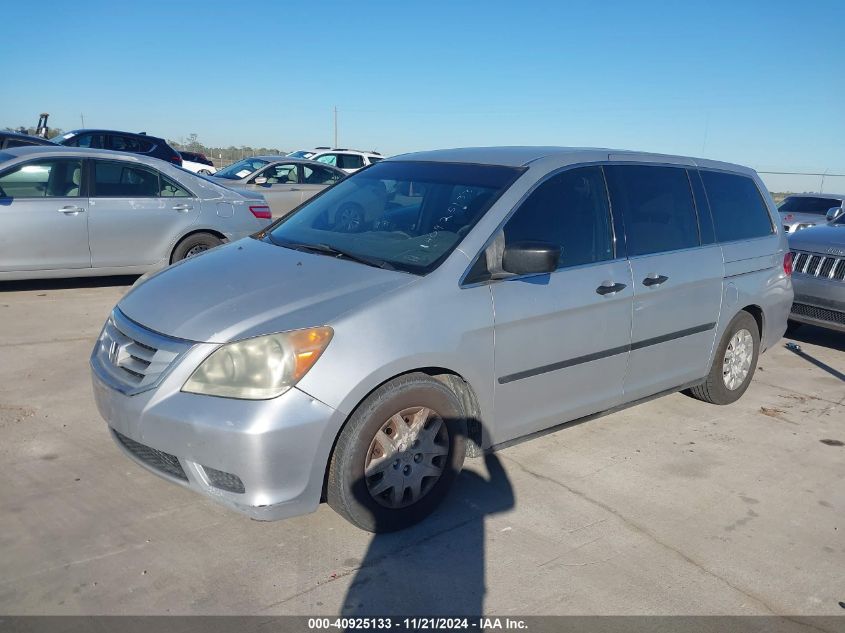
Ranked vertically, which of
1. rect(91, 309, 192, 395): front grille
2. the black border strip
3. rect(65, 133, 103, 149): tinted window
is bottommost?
the black border strip

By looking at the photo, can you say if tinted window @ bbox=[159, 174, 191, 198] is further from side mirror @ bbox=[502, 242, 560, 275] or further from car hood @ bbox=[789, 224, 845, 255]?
car hood @ bbox=[789, 224, 845, 255]

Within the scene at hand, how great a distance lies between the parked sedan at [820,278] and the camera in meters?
7.18

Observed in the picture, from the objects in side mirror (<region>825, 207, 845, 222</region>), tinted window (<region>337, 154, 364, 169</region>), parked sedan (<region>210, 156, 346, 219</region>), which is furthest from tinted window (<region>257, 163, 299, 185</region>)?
side mirror (<region>825, 207, 845, 222</region>)

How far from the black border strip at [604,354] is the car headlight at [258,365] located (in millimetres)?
1120

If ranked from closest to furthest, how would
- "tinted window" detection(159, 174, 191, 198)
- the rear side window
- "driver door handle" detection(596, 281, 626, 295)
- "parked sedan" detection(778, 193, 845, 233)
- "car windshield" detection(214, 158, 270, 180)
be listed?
"driver door handle" detection(596, 281, 626, 295) < the rear side window < "tinted window" detection(159, 174, 191, 198) < "car windshield" detection(214, 158, 270, 180) < "parked sedan" detection(778, 193, 845, 233)

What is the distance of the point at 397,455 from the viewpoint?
11.0ft

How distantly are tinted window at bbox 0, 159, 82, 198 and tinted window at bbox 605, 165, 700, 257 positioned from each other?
229 inches

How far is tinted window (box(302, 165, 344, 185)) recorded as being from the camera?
1447cm

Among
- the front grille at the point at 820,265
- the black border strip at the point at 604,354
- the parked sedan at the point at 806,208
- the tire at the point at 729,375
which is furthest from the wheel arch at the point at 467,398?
the parked sedan at the point at 806,208

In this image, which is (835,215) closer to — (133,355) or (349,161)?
(133,355)

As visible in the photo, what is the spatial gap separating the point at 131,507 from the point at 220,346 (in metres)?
1.12

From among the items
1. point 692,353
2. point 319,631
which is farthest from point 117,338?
point 692,353

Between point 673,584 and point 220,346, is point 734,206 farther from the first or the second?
point 220,346

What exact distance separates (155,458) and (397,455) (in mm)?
1097
